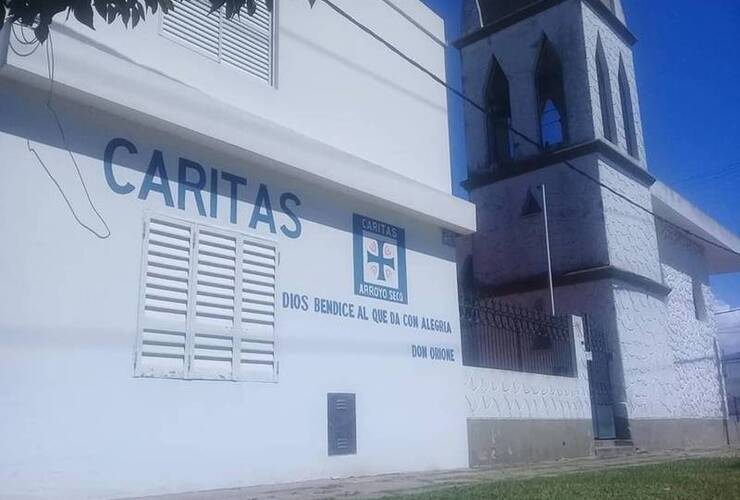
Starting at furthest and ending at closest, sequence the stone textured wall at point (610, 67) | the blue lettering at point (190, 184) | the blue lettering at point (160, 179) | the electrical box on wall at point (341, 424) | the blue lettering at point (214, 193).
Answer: the stone textured wall at point (610, 67) < the electrical box on wall at point (341, 424) < the blue lettering at point (214, 193) < the blue lettering at point (190, 184) < the blue lettering at point (160, 179)

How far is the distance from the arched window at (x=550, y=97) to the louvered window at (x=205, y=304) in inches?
364

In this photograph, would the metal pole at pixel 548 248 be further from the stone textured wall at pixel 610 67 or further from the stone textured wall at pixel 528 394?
the stone textured wall at pixel 528 394

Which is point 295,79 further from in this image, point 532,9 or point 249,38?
point 532,9

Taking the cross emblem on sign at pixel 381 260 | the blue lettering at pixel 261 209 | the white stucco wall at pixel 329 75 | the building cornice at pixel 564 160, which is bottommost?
the cross emblem on sign at pixel 381 260

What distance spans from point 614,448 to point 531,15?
29.1 feet

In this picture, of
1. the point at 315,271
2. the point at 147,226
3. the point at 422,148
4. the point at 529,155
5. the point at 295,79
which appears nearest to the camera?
the point at 147,226

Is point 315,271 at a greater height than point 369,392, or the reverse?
point 315,271

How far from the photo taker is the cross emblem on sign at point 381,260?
314 inches

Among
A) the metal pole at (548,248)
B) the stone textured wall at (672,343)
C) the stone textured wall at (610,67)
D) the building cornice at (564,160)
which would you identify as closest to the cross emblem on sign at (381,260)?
the metal pole at (548,248)

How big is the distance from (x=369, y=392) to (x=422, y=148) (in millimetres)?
3587

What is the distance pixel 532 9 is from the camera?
14.7 metres

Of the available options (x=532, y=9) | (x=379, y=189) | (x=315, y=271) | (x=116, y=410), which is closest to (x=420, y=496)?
(x=116, y=410)

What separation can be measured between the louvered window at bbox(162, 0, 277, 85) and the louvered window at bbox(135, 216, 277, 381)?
1918 mm

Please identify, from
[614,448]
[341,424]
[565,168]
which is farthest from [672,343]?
[341,424]
